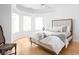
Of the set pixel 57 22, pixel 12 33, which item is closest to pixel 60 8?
pixel 57 22

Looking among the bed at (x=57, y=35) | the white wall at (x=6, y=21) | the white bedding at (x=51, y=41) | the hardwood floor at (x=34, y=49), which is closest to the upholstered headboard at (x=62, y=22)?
the bed at (x=57, y=35)

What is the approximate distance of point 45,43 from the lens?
1.38 m

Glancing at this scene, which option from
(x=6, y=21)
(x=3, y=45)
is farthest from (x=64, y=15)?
(x=3, y=45)

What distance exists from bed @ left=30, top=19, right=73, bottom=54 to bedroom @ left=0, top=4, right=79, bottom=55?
0.6 inches

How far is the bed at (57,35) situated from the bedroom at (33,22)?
0.6 inches

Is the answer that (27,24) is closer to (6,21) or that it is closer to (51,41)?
(6,21)

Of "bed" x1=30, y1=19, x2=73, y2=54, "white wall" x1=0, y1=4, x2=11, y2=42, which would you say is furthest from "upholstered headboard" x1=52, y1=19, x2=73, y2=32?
"white wall" x1=0, y1=4, x2=11, y2=42

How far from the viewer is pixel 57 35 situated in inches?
52.6

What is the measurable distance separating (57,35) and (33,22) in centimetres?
→ 37

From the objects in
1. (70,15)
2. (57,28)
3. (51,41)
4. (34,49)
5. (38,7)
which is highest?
(38,7)

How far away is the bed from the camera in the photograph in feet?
4.34

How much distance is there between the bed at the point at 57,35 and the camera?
4.34ft

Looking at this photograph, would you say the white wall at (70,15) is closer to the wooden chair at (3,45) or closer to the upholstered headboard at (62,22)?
the upholstered headboard at (62,22)

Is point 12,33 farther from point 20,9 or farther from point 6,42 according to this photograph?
point 20,9
